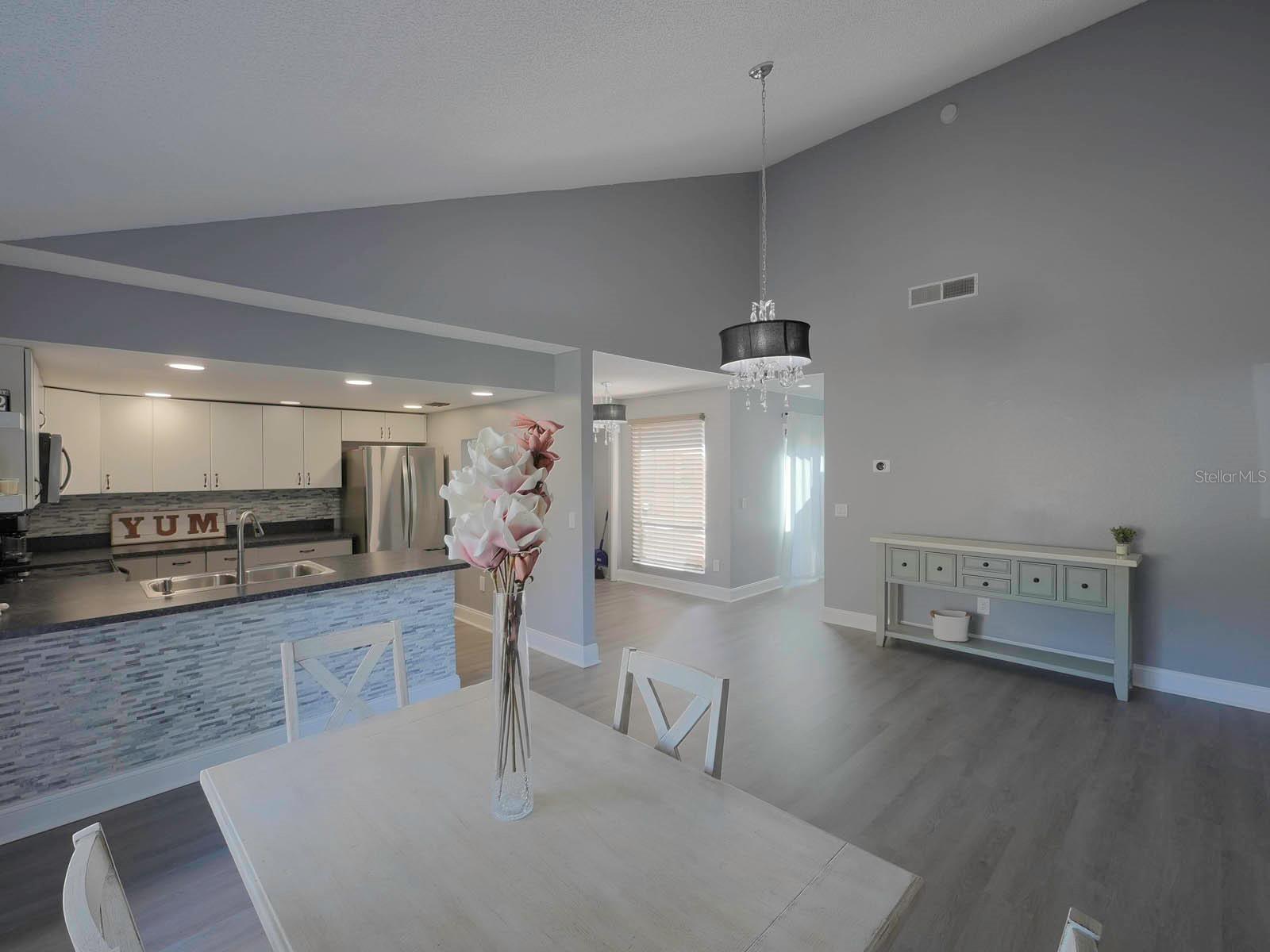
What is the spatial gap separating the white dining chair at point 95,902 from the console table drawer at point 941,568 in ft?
15.8

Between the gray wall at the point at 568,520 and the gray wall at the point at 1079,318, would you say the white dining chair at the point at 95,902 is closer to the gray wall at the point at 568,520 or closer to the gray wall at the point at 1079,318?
the gray wall at the point at 568,520

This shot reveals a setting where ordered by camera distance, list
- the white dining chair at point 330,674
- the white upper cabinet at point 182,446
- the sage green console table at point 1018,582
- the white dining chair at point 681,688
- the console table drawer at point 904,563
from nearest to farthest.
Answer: the white dining chair at point 681,688 < the white dining chair at point 330,674 < the sage green console table at point 1018,582 < the white upper cabinet at point 182,446 < the console table drawer at point 904,563

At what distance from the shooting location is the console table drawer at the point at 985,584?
14.0 feet

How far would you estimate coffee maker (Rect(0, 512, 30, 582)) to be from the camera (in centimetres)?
347

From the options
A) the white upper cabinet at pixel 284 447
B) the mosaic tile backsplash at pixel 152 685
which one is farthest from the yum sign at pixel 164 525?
the mosaic tile backsplash at pixel 152 685

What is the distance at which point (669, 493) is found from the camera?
7.24 meters

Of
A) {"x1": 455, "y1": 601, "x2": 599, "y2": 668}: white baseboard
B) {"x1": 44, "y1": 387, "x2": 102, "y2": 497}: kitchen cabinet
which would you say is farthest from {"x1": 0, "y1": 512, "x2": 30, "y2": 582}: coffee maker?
{"x1": 455, "y1": 601, "x2": 599, "y2": 668}: white baseboard

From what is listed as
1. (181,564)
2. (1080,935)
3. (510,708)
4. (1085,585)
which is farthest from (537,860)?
(181,564)

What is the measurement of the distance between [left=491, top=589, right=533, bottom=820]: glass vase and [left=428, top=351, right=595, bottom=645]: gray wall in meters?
3.10

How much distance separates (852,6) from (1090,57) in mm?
2452

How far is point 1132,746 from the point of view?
3.20 meters

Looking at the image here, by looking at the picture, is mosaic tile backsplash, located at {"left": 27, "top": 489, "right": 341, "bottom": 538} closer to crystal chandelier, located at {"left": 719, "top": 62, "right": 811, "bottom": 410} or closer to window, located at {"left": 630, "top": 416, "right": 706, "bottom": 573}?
window, located at {"left": 630, "top": 416, "right": 706, "bottom": 573}

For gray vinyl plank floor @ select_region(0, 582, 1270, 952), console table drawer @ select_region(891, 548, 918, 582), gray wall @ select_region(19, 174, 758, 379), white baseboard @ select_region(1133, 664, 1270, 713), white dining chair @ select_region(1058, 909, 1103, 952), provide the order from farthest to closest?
console table drawer @ select_region(891, 548, 918, 582)
white baseboard @ select_region(1133, 664, 1270, 713)
gray wall @ select_region(19, 174, 758, 379)
gray vinyl plank floor @ select_region(0, 582, 1270, 952)
white dining chair @ select_region(1058, 909, 1103, 952)

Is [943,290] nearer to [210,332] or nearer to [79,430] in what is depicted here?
[210,332]
